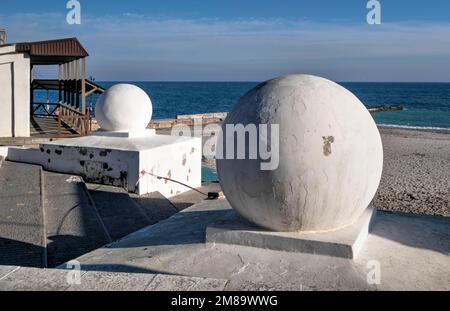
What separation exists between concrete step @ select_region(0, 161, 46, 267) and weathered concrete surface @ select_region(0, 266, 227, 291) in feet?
9.39

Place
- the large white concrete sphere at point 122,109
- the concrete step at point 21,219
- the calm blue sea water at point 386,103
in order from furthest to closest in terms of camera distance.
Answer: the calm blue sea water at point 386,103 → the large white concrete sphere at point 122,109 → the concrete step at point 21,219

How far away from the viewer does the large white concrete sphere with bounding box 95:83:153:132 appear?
13133 mm

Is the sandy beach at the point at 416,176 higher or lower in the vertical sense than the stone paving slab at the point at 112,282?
lower

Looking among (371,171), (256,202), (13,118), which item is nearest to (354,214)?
(371,171)

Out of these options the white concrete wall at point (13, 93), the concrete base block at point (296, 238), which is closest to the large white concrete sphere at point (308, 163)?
the concrete base block at point (296, 238)

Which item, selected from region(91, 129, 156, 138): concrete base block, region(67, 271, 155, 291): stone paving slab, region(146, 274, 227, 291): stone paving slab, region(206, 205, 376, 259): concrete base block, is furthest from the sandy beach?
region(67, 271, 155, 291): stone paving slab

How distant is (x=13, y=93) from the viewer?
53.0ft

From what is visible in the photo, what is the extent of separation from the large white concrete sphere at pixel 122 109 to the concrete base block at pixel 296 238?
7698 millimetres

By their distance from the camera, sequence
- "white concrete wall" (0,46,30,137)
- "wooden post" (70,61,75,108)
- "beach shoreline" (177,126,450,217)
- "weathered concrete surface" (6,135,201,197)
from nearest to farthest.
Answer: "weathered concrete surface" (6,135,201,197) → "beach shoreline" (177,126,450,217) → "white concrete wall" (0,46,30,137) → "wooden post" (70,61,75,108)

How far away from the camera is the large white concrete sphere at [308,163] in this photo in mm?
5371

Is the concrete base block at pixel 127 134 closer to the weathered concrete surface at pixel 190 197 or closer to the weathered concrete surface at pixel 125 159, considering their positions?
the weathered concrete surface at pixel 125 159

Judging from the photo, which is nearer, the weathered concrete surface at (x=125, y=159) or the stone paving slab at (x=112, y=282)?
the stone paving slab at (x=112, y=282)

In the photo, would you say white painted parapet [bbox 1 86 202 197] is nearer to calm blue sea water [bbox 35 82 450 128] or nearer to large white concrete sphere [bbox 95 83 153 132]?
large white concrete sphere [bbox 95 83 153 132]
